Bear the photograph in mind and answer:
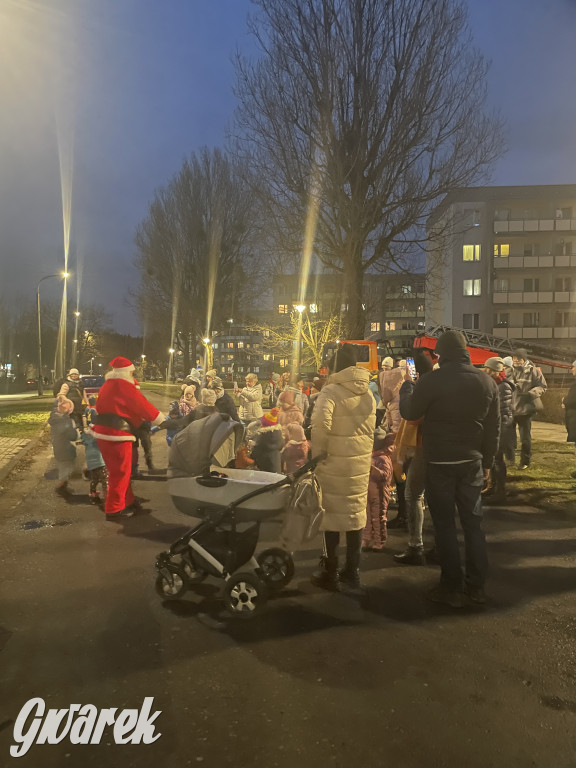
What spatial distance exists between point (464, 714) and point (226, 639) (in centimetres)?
158

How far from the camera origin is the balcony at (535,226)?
42.4 meters

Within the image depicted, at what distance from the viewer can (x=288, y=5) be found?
62.0 feet

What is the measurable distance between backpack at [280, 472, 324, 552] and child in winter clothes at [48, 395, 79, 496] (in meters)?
5.62

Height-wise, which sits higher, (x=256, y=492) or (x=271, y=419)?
(x=271, y=419)

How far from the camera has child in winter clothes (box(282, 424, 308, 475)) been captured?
7.79 metres

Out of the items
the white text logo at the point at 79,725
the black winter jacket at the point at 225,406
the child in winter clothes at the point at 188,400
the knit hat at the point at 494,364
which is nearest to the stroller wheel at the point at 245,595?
the white text logo at the point at 79,725

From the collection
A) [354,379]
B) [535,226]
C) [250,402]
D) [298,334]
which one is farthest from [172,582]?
[535,226]

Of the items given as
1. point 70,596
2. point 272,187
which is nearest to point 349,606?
point 70,596

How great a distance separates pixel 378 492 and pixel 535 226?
140 ft

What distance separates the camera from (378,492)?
576 cm

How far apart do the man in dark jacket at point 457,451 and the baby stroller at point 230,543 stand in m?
0.99

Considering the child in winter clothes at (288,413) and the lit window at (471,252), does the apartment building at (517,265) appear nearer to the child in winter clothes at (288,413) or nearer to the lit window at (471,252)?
the lit window at (471,252)

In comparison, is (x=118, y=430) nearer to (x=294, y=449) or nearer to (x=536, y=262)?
(x=294, y=449)

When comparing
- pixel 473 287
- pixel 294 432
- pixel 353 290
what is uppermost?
pixel 473 287
